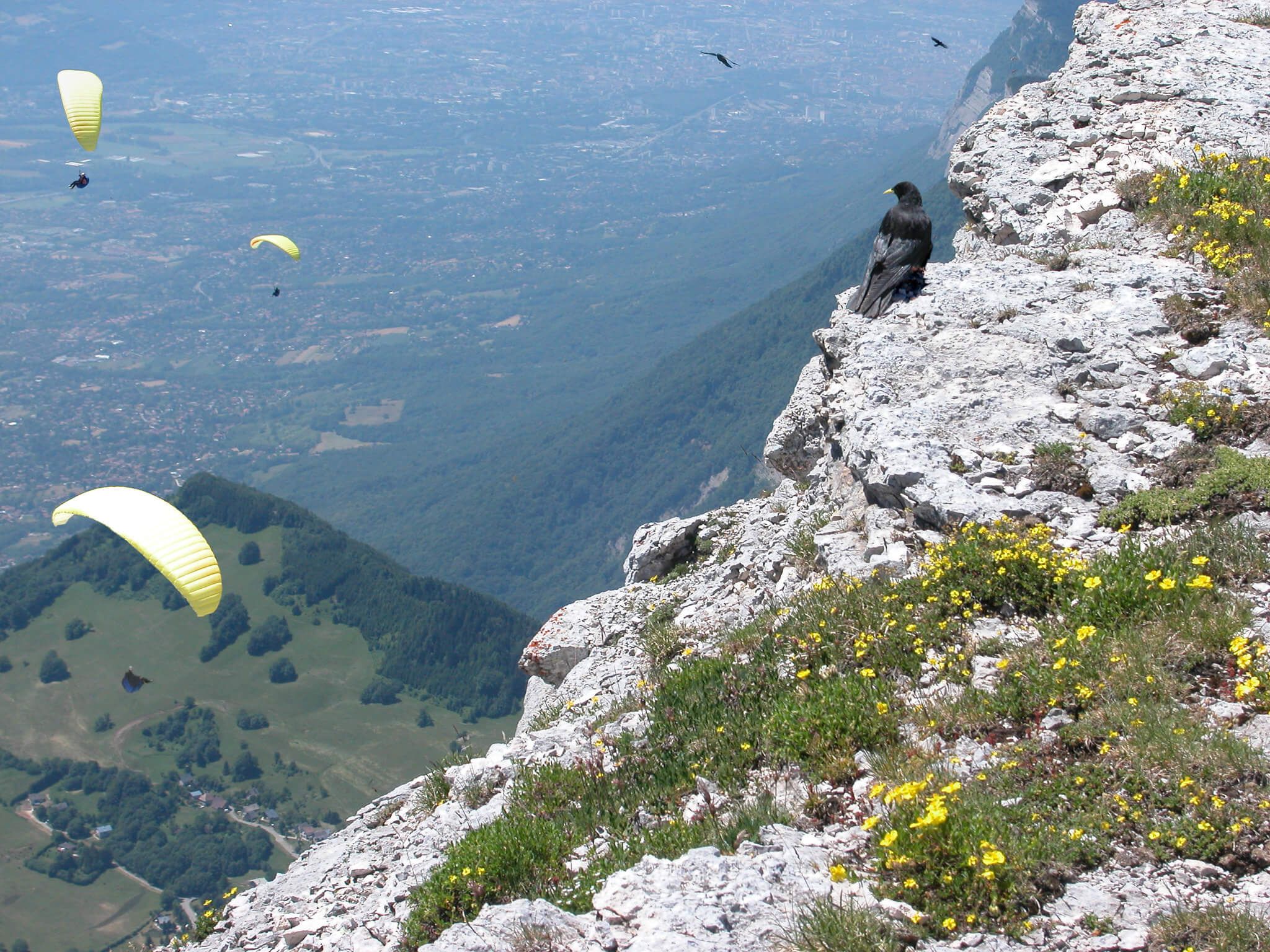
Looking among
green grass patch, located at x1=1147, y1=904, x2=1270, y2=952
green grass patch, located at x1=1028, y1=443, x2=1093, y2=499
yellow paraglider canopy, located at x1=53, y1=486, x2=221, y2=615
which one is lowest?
yellow paraglider canopy, located at x1=53, y1=486, x2=221, y2=615

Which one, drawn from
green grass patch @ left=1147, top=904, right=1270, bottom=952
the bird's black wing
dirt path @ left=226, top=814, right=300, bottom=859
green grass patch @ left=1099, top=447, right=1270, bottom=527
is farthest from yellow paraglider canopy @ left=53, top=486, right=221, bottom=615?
dirt path @ left=226, top=814, right=300, bottom=859

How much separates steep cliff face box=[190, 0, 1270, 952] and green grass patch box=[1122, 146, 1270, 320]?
31cm

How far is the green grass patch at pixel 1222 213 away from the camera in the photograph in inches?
481

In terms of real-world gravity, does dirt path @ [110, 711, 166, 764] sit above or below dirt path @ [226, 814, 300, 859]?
below

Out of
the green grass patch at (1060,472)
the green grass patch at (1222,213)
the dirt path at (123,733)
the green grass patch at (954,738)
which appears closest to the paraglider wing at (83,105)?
the green grass patch at (954,738)

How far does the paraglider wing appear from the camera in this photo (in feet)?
95.7

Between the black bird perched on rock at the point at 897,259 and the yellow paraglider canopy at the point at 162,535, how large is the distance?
11.1 meters

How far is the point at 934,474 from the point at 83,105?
30063 millimetres

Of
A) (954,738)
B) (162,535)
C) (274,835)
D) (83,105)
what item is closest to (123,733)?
(274,835)

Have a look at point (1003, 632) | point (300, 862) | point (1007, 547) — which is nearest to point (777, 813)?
point (1003, 632)

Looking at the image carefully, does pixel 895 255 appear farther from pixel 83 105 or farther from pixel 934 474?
pixel 83 105

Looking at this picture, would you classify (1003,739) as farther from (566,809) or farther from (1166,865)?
(566,809)

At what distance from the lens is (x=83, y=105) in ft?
98.1

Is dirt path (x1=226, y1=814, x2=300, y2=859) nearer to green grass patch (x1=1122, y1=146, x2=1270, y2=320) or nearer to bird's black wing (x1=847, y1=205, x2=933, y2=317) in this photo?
bird's black wing (x1=847, y1=205, x2=933, y2=317)
